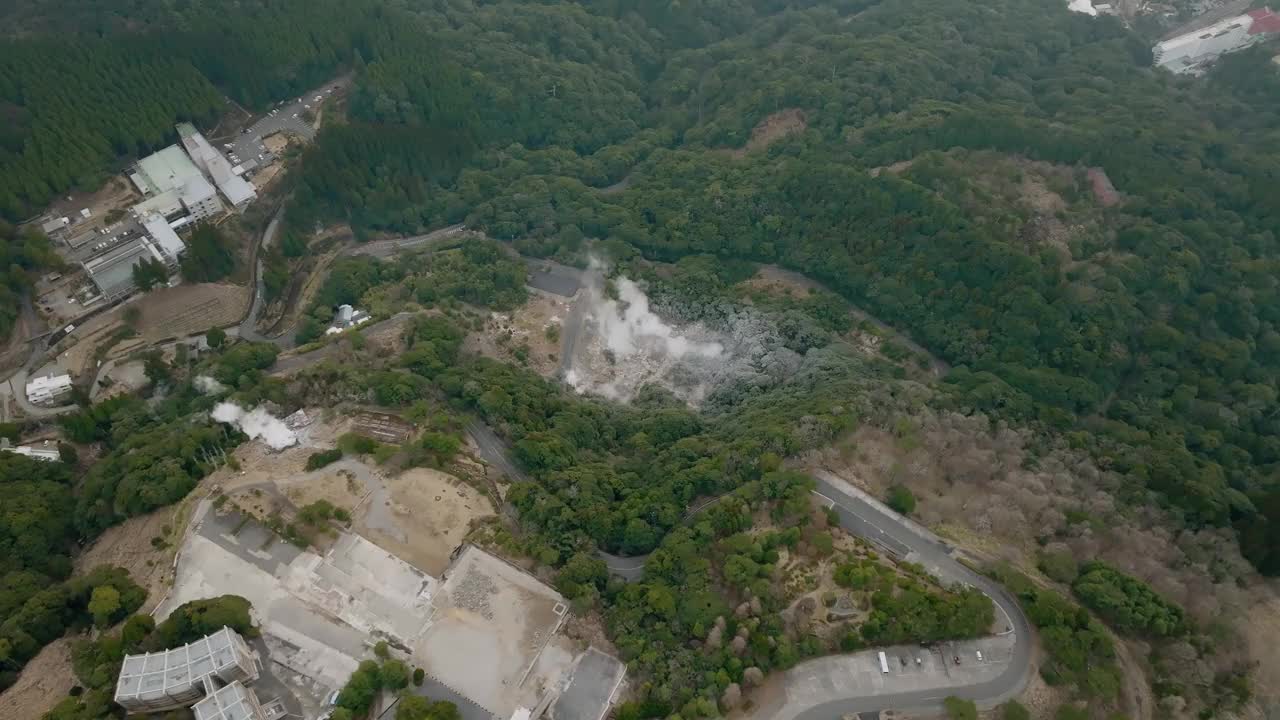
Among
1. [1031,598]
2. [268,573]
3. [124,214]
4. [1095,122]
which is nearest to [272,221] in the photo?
[124,214]

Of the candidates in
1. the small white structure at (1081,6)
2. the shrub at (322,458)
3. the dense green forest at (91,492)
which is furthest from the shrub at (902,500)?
the small white structure at (1081,6)

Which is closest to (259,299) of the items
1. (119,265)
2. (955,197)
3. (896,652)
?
(119,265)

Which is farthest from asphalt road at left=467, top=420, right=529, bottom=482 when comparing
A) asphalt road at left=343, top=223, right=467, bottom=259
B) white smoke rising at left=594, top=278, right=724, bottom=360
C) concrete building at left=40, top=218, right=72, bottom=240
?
concrete building at left=40, top=218, right=72, bottom=240

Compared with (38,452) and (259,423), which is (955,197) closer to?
(259,423)

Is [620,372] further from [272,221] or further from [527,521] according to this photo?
[272,221]

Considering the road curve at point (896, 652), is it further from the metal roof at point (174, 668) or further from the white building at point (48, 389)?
the white building at point (48, 389)

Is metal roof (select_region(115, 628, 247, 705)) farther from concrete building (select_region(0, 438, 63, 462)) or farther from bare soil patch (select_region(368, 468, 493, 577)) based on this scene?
concrete building (select_region(0, 438, 63, 462))
